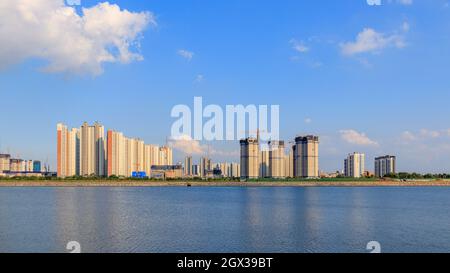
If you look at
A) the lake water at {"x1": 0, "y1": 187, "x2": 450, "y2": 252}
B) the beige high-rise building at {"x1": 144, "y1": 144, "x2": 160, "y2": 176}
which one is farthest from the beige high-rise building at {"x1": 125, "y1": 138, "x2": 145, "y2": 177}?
the lake water at {"x1": 0, "y1": 187, "x2": 450, "y2": 252}

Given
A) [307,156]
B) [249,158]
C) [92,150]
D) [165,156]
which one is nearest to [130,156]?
[92,150]

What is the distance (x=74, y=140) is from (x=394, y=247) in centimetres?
10944

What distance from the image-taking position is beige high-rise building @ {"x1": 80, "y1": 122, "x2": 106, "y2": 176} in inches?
4712

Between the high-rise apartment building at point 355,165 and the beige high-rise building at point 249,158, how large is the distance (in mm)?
47706

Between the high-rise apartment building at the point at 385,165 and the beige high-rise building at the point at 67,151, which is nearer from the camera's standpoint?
the beige high-rise building at the point at 67,151

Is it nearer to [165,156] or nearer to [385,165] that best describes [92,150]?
[165,156]

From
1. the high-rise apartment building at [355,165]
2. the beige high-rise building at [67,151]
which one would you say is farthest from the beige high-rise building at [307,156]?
the beige high-rise building at [67,151]

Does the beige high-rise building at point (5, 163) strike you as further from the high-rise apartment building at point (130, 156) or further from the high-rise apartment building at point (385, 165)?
the high-rise apartment building at point (385, 165)

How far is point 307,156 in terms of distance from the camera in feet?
440

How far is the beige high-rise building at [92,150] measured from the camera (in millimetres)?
119688

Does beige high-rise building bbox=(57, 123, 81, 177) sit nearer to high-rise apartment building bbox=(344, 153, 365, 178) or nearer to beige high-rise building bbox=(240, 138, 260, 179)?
beige high-rise building bbox=(240, 138, 260, 179)

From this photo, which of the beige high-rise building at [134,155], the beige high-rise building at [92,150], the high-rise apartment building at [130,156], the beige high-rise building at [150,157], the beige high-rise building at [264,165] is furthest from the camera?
the beige high-rise building at [264,165]

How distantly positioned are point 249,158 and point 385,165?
221ft
